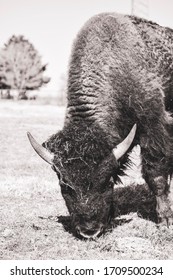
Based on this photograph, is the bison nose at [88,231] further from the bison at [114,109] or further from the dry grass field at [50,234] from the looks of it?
the dry grass field at [50,234]

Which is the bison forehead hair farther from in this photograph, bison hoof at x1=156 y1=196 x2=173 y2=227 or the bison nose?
bison hoof at x1=156 y1=196 x2=173 y2=227

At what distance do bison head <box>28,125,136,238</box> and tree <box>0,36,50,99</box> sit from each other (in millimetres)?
55547

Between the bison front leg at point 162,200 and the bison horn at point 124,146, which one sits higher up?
the bison horn at point 124,146

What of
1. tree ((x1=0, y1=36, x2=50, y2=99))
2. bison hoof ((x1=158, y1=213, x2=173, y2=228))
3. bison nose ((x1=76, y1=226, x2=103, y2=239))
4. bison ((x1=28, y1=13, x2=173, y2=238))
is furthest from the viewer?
tree ((x1=0, y1=36, x2=50, y2=99))

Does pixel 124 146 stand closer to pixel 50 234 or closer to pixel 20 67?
pixel 50 234

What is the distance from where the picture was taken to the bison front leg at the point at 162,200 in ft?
20.9

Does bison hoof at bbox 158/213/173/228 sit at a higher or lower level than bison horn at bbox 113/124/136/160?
lower

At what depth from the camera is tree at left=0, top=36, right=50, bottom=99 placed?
6000 centimetres

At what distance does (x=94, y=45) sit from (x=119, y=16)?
83 cm

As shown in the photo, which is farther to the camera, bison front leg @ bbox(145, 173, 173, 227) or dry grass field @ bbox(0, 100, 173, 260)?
bison front leg @ bbox(145, 173, 173, 227)

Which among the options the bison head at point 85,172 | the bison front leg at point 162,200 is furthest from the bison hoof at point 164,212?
the bison head at point 85,172

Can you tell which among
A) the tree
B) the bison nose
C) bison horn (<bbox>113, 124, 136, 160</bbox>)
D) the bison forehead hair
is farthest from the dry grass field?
the tree

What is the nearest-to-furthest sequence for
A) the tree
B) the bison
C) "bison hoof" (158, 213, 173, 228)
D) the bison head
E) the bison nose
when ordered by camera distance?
the bison head
the bison nose
the bison
"bison hoof" (158, 213, 173, 228)
the tree
